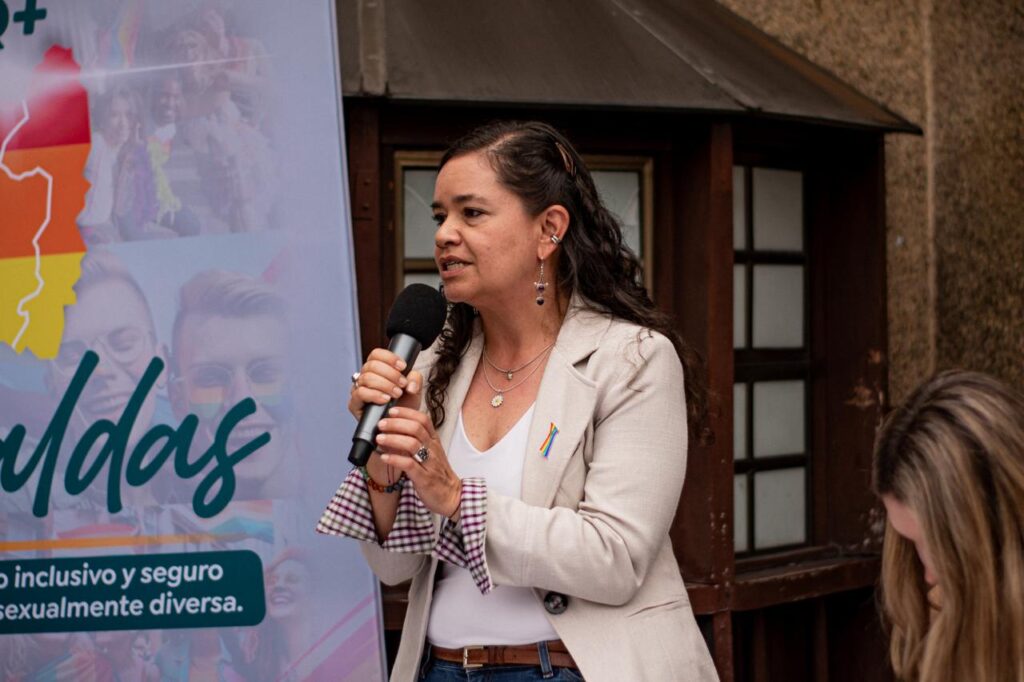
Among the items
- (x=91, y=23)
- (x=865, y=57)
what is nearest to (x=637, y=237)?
(x=865, y=57)

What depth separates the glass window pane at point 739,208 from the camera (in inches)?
170

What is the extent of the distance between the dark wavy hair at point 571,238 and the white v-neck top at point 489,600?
6.3 inches

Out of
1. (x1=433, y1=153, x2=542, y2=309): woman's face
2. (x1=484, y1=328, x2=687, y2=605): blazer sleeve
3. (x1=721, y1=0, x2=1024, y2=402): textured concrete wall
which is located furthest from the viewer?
(x1=721, y1=0, x2=1024, y2=402): textured concrete wall

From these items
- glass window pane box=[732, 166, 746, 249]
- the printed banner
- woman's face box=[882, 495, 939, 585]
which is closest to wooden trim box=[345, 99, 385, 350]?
the printed banner

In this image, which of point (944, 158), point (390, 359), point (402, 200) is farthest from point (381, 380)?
point (944, 158)

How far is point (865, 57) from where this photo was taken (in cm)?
487

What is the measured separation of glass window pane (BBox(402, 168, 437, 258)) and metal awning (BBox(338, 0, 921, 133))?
42 centimetres

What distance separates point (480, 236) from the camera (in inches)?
86.6

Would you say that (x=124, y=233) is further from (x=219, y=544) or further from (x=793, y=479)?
(x=793, y=479)

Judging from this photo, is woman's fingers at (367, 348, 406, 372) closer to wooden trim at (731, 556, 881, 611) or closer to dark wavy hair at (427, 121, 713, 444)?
dark wavy hair at (427, 121, 713, 444)

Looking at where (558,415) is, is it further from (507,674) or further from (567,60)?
(567,60)

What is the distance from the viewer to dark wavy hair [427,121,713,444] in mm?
2262

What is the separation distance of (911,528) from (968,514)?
0.13m

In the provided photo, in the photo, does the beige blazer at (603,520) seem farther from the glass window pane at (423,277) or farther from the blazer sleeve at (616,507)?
the glass window pane at (423,277)
